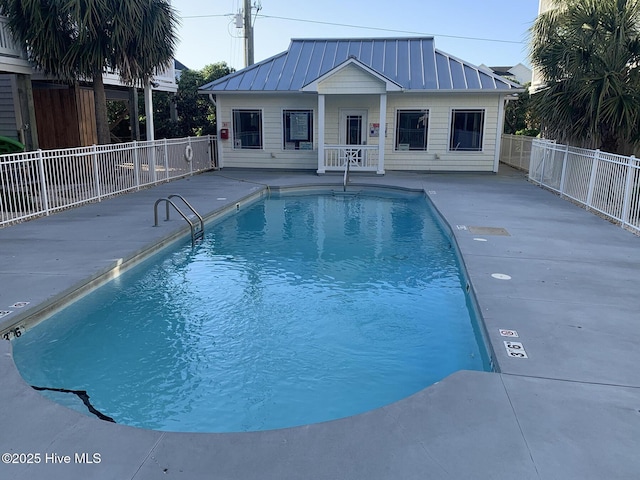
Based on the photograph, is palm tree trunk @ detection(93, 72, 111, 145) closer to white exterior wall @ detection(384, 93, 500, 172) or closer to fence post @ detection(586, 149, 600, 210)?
white exterior wall @ detection(384, 93, 500, 172)

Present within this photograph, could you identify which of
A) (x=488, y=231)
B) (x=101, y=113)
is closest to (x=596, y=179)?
(x=488, y=231)

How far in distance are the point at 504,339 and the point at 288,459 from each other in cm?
221

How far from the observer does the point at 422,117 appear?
1608 centimetres

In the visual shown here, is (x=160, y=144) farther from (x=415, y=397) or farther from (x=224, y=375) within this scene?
(x=415, y=397)

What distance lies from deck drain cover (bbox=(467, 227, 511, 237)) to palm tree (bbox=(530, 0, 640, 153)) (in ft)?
13.5

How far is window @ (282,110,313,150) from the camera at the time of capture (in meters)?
16.7

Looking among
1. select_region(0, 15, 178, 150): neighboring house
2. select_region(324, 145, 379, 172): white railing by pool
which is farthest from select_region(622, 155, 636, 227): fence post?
select_region(0, 15, 178, 150): neighboring house

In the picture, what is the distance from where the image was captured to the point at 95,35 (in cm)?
1100

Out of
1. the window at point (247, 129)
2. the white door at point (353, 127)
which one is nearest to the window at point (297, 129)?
the window at point (247, 129)

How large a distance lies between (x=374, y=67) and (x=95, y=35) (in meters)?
9.24

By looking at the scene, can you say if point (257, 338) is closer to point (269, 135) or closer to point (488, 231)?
point (488, 231)

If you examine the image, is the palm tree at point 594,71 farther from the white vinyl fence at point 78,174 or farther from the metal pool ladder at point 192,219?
the white vinyl fence at point 78,174

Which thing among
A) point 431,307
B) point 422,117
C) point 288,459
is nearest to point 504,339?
point 431,307

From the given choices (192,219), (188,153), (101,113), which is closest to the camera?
(192,219)
